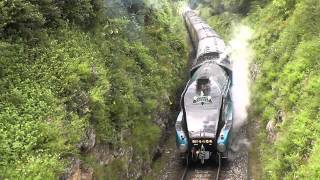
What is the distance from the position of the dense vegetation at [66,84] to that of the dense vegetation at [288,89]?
18.4 ft

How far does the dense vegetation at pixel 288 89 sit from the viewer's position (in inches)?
562

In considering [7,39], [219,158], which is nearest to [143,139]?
[219,158]

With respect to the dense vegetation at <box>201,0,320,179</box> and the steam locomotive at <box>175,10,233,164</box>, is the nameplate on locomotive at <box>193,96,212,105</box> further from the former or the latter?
the dense vegetation at <box>201,0,320,179</box>

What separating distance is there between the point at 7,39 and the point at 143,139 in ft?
25.2

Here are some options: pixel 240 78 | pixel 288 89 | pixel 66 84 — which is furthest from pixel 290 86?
pixel 240 78

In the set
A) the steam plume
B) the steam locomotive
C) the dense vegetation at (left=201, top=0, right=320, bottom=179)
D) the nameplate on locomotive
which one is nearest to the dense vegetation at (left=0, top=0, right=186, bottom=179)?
the steam locomotive

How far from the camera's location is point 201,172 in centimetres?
1870

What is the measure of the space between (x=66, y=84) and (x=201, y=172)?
7.83 meters

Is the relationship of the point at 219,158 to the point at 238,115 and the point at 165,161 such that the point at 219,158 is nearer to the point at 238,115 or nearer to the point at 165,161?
the point at 165,161

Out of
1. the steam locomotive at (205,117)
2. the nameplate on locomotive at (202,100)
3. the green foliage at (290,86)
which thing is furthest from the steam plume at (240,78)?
the nameplate on locomotive at (202,100)

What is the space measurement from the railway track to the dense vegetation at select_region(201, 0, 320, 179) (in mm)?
2092

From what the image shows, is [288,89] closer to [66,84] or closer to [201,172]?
[201,172]

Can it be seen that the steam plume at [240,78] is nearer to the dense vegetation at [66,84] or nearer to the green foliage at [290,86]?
the green foliage at [290,86]

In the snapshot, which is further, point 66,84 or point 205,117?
point 205,117
